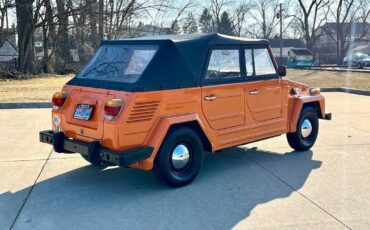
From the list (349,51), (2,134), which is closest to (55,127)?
(2,134)

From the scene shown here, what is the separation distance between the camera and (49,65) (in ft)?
94.2

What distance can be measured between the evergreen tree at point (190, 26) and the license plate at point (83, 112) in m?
40.1

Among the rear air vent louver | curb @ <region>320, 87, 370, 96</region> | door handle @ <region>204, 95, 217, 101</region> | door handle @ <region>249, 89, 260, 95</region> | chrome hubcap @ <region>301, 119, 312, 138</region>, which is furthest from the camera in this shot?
curb @ <region>320, 87, 370, 96</region>

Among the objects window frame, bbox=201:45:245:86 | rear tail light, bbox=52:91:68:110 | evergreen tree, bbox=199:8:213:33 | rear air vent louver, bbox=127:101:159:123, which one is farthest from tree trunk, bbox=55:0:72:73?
evergreen tree, bbox=199:8:213:33

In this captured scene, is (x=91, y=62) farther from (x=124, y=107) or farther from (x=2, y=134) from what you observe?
(x=2, y=134)

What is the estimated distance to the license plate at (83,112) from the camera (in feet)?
15.9

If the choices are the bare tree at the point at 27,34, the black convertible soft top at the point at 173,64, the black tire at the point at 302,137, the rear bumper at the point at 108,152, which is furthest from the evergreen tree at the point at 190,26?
the rear bumper at the point at 108,152

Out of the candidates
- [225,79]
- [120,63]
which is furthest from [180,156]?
[120,63]

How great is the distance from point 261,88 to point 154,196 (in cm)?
233

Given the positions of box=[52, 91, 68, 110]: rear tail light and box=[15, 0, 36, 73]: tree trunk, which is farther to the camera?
box=[15, 0, 36, 73]: tree trunk

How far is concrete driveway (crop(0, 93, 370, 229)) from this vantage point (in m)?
4.06

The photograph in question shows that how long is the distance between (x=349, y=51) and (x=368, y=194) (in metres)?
59.4

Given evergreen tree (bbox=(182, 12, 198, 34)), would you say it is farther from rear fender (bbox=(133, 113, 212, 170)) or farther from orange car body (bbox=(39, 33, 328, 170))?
rear fender (bbox=(133, 113, 212, 170))

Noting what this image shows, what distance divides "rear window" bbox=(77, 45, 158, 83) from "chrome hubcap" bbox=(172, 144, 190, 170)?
1.00 metres
